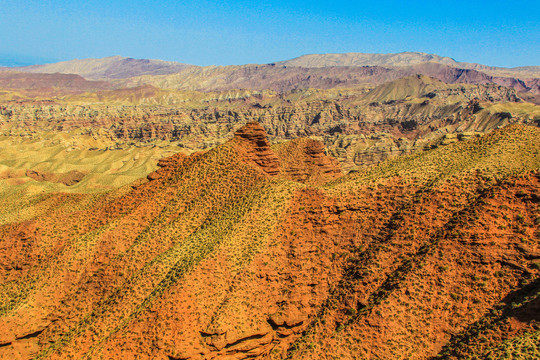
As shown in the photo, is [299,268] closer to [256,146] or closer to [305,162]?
[256,146]

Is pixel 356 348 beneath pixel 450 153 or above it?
beneath

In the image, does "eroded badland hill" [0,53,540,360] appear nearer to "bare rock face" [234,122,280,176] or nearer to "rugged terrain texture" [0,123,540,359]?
"rugged terrain texture" [0,123,540,359]

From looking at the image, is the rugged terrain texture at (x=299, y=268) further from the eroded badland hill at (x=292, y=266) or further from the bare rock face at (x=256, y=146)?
the bare rock face at (x=256, y=146)

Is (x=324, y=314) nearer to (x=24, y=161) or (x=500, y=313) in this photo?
(x=500, y=313)

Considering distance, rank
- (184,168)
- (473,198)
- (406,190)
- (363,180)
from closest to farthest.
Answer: (473,198) → (406,190) → (363,180) → (184,168)

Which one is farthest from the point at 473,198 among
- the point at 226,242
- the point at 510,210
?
the point at 226,242

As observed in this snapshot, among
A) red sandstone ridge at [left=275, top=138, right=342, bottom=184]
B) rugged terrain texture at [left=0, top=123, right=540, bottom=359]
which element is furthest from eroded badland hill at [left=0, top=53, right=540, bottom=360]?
red sandstone ridge at [left=275, top=138, right=342, bottom=184]

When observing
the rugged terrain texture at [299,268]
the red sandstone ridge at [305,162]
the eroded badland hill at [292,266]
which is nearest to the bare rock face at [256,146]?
the eroded badland hill at [292,266]
